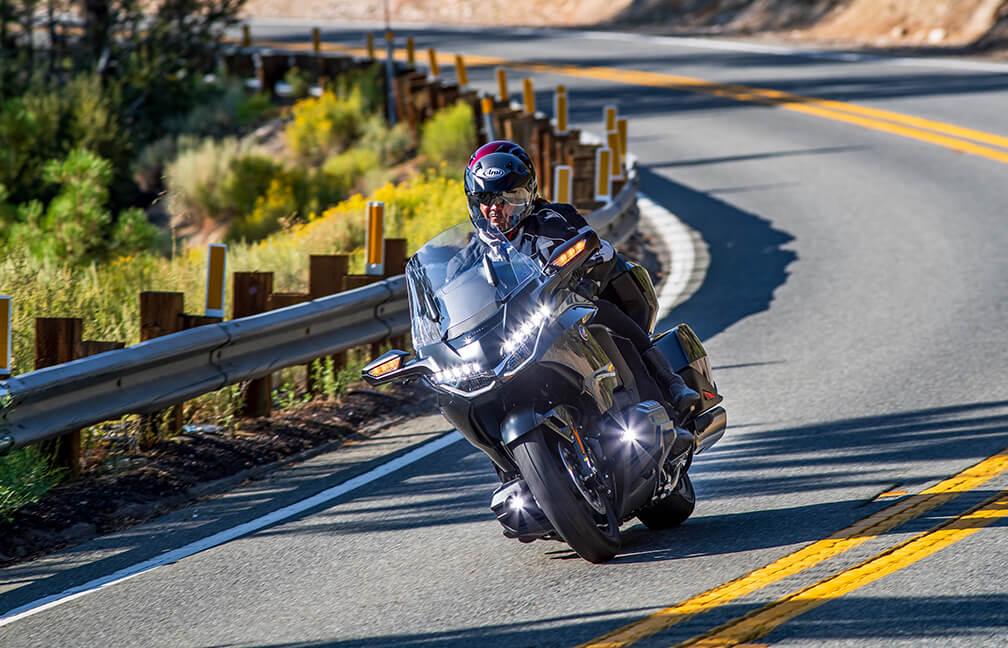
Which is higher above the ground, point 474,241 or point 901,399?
point 474,241

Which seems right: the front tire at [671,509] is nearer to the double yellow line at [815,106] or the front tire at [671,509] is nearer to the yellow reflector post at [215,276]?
the yellow reflector post at [215,276]

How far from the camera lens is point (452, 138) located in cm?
2188

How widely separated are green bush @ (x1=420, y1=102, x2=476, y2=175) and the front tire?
14.6m

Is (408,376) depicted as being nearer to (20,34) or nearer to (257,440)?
(257,440)

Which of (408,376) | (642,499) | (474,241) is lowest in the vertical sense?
(642,499)

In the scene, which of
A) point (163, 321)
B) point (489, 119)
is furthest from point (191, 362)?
point (489, 119)

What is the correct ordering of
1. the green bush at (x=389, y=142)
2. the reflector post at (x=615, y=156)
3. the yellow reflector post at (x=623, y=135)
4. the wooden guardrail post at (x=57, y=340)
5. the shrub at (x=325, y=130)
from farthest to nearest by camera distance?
1. the shrub at (x=325, y=130)
2. the green bush at (x=389, y=142)
3. the yellow reflector post at (x=623, y=135)
4. the reflector post at (x=615, y=156)
5. the wooden guardrail post at (x=57, y=340)

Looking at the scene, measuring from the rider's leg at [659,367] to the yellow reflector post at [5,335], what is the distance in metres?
3.00

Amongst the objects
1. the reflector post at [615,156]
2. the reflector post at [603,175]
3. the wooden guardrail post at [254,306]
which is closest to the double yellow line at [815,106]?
the reflector post at [615,156]

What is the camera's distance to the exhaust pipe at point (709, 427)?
6926 mm

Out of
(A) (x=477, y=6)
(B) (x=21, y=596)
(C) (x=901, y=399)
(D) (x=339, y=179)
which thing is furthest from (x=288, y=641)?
(A) (x=477, y=6)

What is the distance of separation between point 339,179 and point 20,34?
22.6 ft

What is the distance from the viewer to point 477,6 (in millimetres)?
51781

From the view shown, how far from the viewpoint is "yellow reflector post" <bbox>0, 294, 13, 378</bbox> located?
296 inches
